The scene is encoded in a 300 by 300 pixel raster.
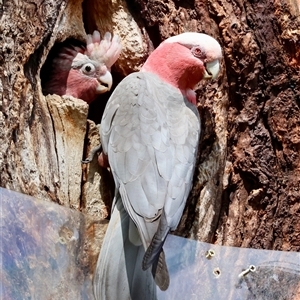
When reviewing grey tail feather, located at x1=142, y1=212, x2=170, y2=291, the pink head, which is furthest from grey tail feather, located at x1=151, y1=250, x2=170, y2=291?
the pink head

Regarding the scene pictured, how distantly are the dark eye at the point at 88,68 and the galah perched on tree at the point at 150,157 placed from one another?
0.41 meters

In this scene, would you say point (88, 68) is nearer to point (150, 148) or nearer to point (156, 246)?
point (150, 148)

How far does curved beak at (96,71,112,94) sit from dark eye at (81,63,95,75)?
7 centimetres

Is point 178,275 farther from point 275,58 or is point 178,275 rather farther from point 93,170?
point 275,58

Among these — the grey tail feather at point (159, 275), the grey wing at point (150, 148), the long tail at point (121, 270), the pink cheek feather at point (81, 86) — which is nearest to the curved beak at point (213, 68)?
the grey wing at point (150, 148)

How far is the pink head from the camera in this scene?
2.63m

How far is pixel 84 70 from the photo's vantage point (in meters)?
3.07

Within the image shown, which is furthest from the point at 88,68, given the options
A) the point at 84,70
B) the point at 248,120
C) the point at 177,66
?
the point at 248,120

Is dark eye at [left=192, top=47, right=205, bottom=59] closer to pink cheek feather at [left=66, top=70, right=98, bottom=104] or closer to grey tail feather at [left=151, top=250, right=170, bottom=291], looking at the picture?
pink cheek feather at [left=66, top=70, right=98, bottom=104]

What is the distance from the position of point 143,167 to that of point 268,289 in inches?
29.8

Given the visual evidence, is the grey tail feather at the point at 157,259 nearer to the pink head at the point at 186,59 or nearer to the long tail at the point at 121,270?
the long tail at the point at 121,270

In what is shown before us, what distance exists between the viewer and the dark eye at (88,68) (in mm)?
3023

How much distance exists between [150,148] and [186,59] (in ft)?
1.66

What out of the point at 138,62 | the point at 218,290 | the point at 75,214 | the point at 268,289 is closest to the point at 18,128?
the point at 75,214
